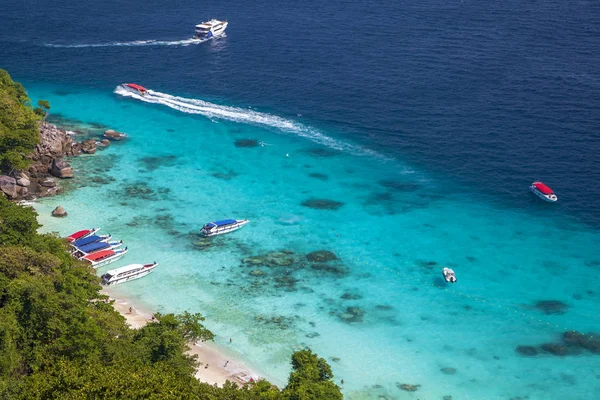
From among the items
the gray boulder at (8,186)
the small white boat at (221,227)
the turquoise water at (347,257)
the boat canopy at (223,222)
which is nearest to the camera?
the turquoise water at (347,257)

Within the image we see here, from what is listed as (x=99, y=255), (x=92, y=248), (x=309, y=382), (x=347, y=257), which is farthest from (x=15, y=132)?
(x=309, y=382)

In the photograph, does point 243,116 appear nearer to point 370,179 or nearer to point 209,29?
point 370,179

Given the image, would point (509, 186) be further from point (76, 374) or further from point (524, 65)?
point (76, 374)

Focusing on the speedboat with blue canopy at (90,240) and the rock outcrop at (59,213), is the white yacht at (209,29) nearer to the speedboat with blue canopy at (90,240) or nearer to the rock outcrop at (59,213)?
the rock outcrop at (59,213)

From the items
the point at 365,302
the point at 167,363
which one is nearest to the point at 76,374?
the point at 167,363

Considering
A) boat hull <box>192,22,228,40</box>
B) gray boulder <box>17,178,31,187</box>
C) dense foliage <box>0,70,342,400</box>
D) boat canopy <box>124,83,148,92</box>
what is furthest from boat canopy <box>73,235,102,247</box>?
boat hull <box>192,22,228,40</box>

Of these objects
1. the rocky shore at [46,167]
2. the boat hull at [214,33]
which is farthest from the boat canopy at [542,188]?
the boat hull at [214,33]
